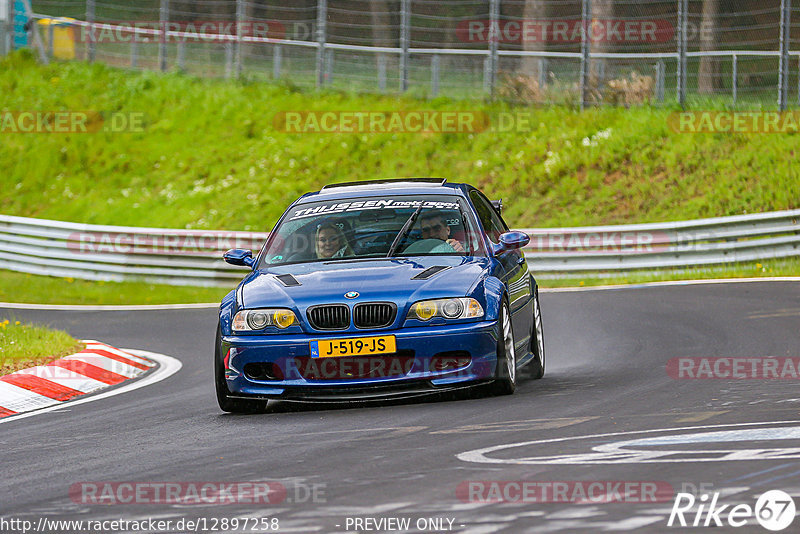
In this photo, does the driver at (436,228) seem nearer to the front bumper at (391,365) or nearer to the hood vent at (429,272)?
the hood vent at (429,272)

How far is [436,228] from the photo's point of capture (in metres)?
9.36

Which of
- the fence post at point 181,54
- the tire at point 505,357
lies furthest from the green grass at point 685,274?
the fence post at point 181,54

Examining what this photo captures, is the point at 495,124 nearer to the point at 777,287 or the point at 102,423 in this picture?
the point at 777,287

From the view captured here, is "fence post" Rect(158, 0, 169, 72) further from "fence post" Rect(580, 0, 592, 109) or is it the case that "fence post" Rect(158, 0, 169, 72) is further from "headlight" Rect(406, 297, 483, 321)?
"headlight" Rect(406, 297, 483, 321)

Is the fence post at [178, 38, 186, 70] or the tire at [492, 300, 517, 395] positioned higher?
the fence post at [178, 38, 186, 70]

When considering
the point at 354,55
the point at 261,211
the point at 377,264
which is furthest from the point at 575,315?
the point at 354,55

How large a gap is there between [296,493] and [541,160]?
20.6m

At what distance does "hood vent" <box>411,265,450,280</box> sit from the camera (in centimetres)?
838

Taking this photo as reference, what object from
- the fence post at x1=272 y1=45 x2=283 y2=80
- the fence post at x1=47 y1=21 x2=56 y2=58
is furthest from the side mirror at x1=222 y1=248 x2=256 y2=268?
the fence post at x1=47 y1=21 x2=56 y2=58

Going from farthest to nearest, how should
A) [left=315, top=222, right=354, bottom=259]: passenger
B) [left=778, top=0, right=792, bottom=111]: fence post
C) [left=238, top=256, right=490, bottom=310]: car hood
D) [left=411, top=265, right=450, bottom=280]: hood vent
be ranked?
1. [left=778, top=0, right=792, bottom=111]: fence post
2. [left=315, top=222, right=354, bottom=259]: passenger
3. [left=411, top=265, right=450, bottom=280]: hood vent
4. [left=238, top=256, right=490, bottom=310]: car hood

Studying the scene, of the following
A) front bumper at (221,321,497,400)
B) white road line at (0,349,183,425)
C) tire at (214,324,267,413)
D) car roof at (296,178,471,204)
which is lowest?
white road line at (0,349,183,425)

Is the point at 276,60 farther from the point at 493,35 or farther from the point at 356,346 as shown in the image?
the point at 356,346

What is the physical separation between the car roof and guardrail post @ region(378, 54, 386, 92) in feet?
64.2

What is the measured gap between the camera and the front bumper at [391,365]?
8.08m
